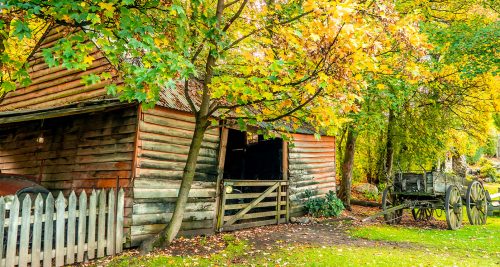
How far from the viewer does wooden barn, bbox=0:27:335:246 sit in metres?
8.27

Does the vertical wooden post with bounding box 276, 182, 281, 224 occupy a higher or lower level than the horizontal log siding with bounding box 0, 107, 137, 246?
lower

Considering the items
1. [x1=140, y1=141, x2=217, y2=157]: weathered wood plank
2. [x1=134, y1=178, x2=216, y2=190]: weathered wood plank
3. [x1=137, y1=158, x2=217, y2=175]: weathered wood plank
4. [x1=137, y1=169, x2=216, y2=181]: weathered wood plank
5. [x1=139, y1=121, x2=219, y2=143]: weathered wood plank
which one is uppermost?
[x1=139, y1=121, x2=219, y2=143]: weathered wood plank

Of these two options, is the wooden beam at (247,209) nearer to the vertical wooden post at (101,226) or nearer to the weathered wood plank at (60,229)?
the vertical wooden post at (101,226)

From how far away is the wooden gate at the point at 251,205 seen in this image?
10297mm

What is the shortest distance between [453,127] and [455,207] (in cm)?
778

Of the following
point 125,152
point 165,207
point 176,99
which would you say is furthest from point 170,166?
point 176,99

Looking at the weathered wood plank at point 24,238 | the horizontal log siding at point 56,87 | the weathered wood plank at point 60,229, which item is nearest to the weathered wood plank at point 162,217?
the weathered wood plank at point 60,229

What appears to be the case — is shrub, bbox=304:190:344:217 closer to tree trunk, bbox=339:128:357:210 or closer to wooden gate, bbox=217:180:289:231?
wooden gate, bbox=217:180:289:231

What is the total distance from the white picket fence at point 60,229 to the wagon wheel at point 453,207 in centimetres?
927

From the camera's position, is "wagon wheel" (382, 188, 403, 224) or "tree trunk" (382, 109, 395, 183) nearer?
"wagon wheel" (382, 188, 403, 224)

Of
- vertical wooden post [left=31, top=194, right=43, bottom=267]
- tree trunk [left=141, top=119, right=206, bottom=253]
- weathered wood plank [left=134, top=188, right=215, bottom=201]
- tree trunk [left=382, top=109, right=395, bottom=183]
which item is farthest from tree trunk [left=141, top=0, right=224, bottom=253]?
tree trunk [left=382, top=109, right=395, bottom=183]

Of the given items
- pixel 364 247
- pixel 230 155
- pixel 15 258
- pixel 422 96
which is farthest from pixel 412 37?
pixel 422 96

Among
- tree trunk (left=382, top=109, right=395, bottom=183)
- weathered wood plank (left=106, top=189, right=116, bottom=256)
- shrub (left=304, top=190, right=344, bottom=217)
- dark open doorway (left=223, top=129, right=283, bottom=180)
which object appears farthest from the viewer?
tree trunk (left=382, top=109, right=395, bottom=183)

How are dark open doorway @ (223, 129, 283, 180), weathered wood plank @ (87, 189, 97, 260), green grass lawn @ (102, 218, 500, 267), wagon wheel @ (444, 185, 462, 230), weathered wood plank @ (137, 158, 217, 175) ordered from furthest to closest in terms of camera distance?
dark open doorway @ (223, 129, 283, 180)
wagon wheel @ (444, 185, 462, 230)
weathered wood plank @ (137, 158, 217, 175)
weathered wood plank @ (87, 189, 97, 260)
green grass lawn @ (102, 218, 500, 267)
